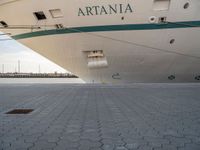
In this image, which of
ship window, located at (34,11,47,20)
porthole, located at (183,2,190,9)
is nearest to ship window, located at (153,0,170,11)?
porthole, located at (183,2,190,9)

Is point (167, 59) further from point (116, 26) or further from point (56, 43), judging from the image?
point (56, 43)

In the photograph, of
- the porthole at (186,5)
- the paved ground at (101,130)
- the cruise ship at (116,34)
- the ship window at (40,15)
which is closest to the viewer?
the paved ground at (101,130)

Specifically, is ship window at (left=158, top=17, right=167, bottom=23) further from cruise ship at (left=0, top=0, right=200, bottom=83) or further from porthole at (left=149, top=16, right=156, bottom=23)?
porthole at (left=149, top=16, right=156, bottom=23)

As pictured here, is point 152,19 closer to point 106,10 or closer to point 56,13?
point 106,10

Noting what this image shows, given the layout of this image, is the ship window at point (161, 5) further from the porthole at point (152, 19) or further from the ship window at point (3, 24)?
the ship window at point (3, 24)

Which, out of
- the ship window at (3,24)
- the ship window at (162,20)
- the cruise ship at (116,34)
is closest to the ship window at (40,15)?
the cruise ship at (116,34)

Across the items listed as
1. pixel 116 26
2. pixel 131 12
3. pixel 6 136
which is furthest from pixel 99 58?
pixel 6 136

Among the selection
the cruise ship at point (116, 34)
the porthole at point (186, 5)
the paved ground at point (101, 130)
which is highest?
the porthole at point (186, 5)

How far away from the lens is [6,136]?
265 cm

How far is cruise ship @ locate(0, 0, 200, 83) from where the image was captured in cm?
848

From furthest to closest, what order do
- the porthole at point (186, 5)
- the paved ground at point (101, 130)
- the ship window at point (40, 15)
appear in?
the ship window at point (40, 15)
the porthole at point (186, 5)
the paved ground at point (101, 130)

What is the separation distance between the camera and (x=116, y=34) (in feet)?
29.0

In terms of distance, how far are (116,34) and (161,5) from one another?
1952mm

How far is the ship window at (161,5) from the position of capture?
8.42 meters
